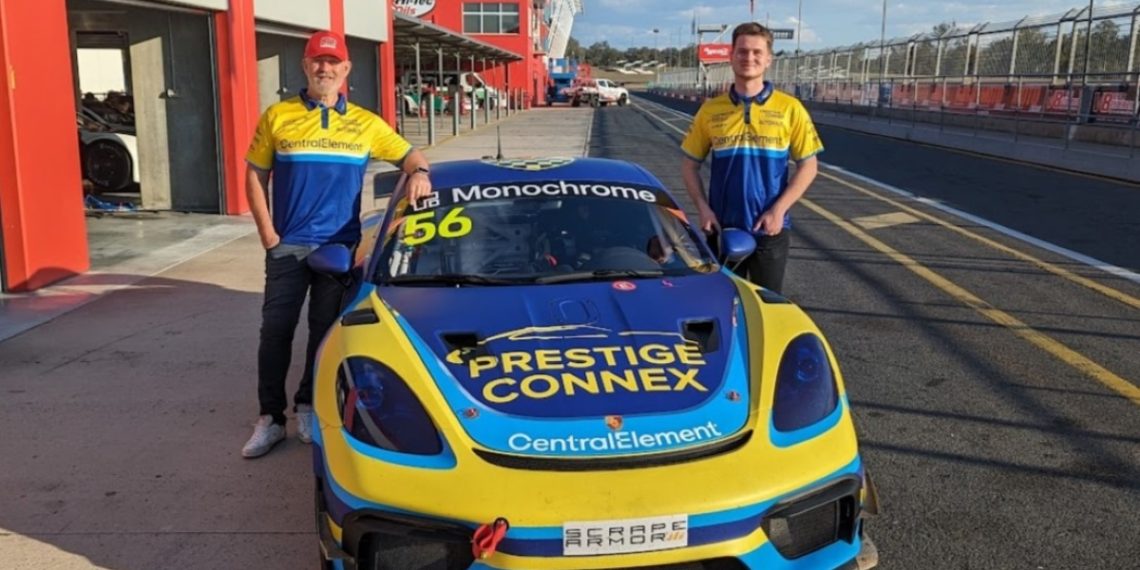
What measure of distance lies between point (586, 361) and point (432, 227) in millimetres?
1242

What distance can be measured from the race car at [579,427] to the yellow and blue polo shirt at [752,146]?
3.25 ft

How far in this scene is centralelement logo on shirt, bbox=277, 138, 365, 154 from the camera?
164 inches

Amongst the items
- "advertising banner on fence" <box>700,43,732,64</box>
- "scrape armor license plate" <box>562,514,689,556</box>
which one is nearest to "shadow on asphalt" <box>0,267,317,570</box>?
"scrape armor license plate" <box>562,514,689,556</box>

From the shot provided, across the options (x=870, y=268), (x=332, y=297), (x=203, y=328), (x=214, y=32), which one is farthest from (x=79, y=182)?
(x=870, y=268)

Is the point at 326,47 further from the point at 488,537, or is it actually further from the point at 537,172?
the point at 488,537

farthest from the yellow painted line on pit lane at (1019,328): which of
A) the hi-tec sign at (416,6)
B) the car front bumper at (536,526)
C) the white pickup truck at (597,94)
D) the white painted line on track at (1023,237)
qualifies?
the white pickup truck at (597,94)

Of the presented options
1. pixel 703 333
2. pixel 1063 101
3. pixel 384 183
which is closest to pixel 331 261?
pixel 703 333

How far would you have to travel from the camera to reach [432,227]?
3832 millimetres

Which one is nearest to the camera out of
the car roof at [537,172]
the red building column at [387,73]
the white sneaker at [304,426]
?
the car roof at [537,172]

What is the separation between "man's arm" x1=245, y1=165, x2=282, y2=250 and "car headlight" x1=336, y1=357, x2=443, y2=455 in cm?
152

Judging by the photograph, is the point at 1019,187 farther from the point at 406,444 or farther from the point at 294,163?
the point at 406,444

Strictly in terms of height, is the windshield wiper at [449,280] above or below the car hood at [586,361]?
above

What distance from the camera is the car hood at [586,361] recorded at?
2578 mm

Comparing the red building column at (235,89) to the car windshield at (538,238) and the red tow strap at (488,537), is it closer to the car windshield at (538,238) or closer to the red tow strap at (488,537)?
the car windshield at (538,238)
